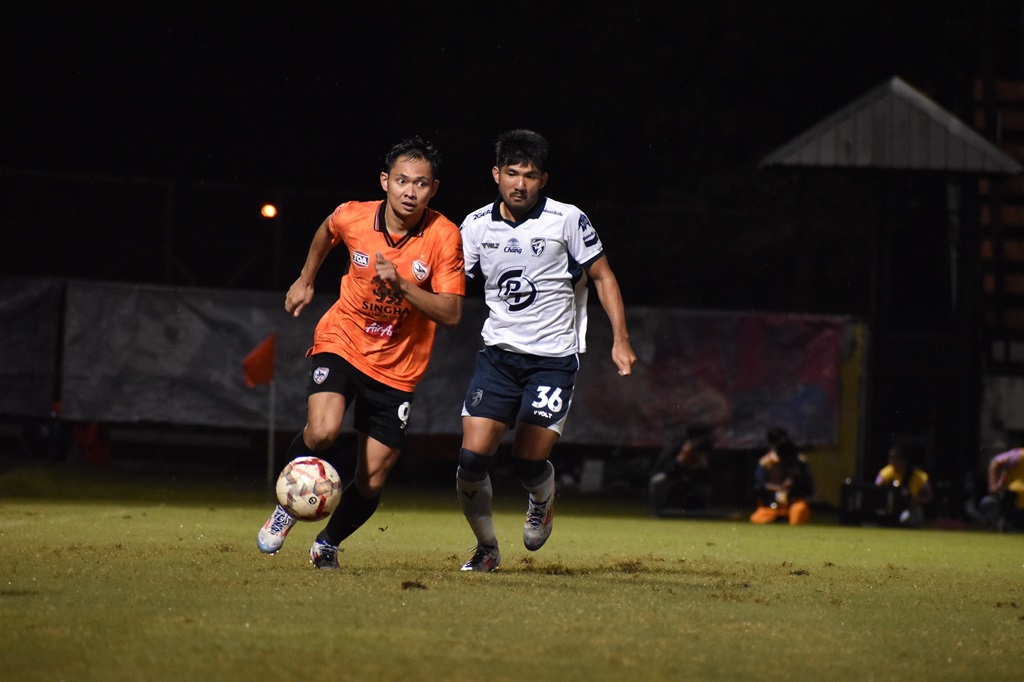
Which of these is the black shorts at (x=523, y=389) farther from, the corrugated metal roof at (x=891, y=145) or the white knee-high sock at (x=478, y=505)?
the corrugated metal roof at (x=891, y=145)

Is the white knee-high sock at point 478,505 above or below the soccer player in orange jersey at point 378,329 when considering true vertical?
below

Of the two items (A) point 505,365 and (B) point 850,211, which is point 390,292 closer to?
(A) point 505,365

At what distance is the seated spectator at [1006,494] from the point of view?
1736cm

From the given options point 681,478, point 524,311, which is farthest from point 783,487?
point 524,311

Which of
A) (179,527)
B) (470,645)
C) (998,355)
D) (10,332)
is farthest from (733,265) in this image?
(470,645)

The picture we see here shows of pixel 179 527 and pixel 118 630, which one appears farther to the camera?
pixel 179 527

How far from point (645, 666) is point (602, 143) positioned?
2353 centimetres

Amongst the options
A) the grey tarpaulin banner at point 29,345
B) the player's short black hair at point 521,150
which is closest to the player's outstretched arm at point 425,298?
the player's short black hair at point 521,150

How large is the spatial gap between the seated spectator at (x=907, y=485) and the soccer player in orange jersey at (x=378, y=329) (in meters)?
10.2

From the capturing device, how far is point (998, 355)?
21062 millimetres

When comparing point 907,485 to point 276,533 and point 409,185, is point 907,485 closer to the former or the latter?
point 409,185

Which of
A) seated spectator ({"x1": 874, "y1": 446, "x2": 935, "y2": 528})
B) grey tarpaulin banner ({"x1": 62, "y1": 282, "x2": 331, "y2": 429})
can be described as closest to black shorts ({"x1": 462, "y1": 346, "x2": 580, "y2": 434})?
seated spectator ({"x1": 874, "y1": 446, "x2": 935, "y2": 528})

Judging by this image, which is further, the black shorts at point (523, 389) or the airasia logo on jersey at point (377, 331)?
the black shorts at point (523, 389)

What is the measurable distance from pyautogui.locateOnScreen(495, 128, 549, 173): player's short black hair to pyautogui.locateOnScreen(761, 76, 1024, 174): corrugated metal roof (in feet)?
33.5
